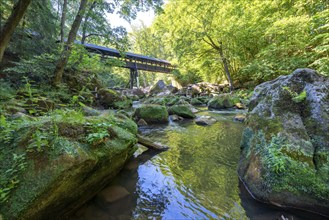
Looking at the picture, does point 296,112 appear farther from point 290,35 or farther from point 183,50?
point 183,50

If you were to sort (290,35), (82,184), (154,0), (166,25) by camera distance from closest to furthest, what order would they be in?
(82,184)
(154,0)
(290,35)
(166,25)

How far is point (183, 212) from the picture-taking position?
7.35 feet

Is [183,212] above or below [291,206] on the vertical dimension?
below

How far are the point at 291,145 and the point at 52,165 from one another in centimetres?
317

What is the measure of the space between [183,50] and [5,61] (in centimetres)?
1226

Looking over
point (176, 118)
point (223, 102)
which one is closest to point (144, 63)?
point (223, 102)

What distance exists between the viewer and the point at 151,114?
7383mm

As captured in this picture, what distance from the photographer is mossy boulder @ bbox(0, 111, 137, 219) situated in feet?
5.10

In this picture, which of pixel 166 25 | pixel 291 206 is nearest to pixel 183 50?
pixel 166 25

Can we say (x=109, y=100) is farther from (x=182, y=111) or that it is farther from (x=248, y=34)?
(x=248, y=34)

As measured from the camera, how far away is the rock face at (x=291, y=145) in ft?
7.04

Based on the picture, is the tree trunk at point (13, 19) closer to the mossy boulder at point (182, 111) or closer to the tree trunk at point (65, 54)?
the tree trunk at point (65, 54)

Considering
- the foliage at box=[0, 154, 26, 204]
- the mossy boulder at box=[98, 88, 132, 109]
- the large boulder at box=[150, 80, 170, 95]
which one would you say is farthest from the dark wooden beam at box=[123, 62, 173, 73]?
the foliage at box=[0, 154, 26, 204]

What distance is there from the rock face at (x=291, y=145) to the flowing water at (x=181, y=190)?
219 mm
